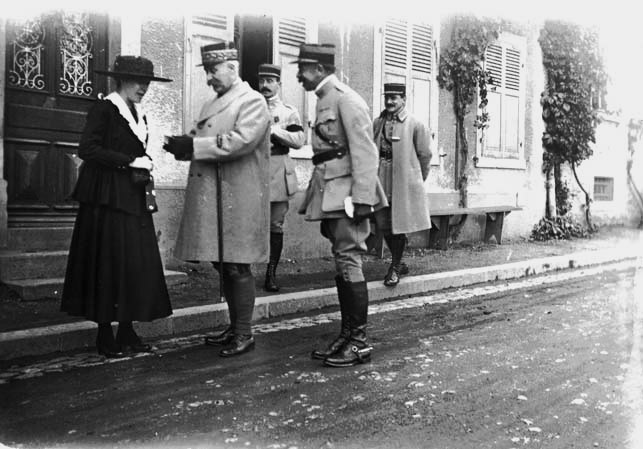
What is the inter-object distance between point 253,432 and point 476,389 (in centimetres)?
151

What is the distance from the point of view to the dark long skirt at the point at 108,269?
5262 millimetres

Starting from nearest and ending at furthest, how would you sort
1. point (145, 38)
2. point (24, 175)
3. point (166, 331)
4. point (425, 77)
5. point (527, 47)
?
1. point (166, 331)
2. point (24, 175)
3. point (145, 38)
4. point (425, 77)
5. point (527, 47)

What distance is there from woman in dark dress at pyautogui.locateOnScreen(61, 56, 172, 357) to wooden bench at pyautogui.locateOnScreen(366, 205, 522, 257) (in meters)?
5.56

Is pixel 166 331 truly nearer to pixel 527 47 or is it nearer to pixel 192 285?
pixel 192 285

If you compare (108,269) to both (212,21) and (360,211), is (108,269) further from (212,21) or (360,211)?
(212,21)

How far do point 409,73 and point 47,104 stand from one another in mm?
6114

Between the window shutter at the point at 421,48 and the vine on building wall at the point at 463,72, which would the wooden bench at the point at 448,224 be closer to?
the vine on building wall at the point at 463,72

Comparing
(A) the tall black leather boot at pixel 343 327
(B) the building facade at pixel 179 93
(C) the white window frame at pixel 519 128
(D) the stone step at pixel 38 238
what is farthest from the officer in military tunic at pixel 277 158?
(C) the white window frame at pixel 519 128

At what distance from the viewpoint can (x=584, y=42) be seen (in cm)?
1595

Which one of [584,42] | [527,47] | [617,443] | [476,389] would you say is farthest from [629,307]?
[584,42]

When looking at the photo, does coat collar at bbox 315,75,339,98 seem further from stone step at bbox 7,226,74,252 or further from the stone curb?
stone step at bbox 7,226,74,252

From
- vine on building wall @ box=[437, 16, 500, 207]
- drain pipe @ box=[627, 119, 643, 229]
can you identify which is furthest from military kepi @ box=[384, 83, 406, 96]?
drain pipe @ box=[627, 119, 643, 229]

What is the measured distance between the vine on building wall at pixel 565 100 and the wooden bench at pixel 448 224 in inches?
87.2

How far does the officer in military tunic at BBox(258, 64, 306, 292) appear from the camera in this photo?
772 cm
